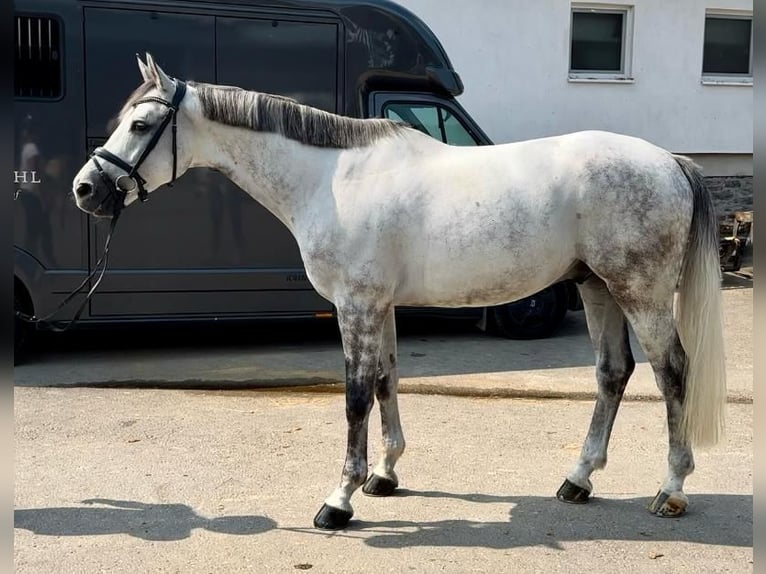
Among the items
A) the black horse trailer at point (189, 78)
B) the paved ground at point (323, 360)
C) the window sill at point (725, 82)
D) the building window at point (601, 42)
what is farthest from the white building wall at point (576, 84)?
the black horse trailer at point (189, 78)

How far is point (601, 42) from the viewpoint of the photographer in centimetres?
1202

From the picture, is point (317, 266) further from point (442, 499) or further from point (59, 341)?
point (59, 341)

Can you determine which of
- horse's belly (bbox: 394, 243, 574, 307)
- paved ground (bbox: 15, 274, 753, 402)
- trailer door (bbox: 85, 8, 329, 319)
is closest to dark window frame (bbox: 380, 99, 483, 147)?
trailer door (bbox: 85, 8, 329, 319)

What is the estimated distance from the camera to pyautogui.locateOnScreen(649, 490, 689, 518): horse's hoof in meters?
3.82

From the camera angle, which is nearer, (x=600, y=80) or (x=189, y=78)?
(x=189, y=78)

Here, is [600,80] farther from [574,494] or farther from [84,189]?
[84,189]

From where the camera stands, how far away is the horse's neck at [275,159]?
379 centimetres

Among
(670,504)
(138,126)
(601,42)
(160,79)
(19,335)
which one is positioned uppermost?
(601,42)

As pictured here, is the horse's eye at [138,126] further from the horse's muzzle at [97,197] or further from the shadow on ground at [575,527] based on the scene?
the shadow on ground at [575,527]

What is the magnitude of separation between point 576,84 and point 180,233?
7.13 metres

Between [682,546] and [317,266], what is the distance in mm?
2107

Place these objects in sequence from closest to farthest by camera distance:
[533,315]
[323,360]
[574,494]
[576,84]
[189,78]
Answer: [574,494], [189,78], [323,360], [533,315], [576,84]

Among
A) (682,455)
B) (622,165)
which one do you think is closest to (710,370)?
(682,455)

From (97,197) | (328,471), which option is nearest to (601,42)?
(328,471)
